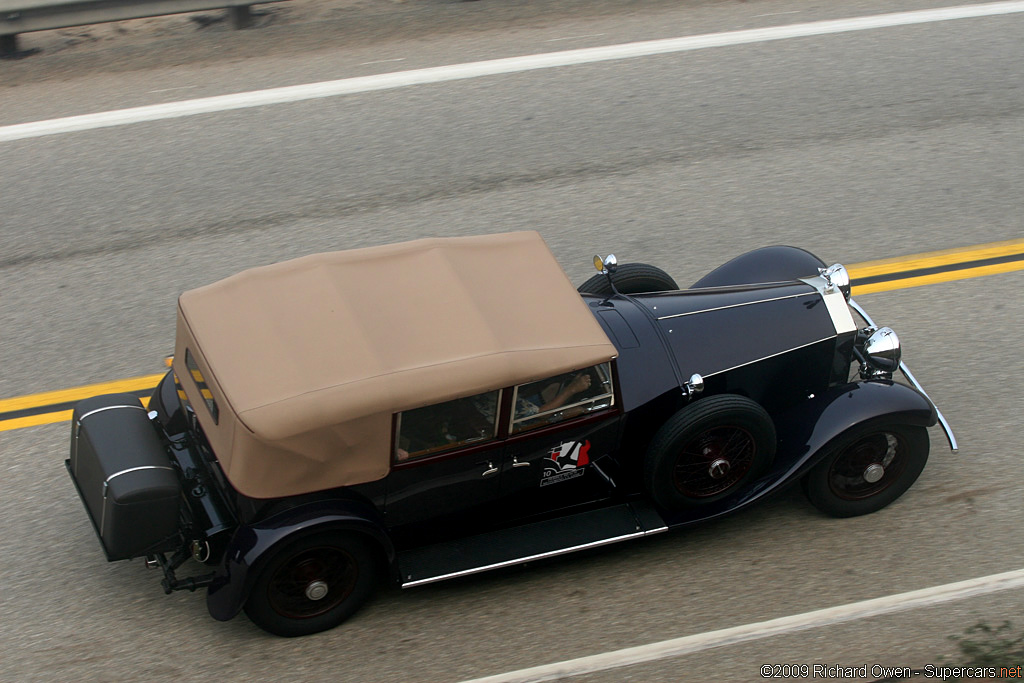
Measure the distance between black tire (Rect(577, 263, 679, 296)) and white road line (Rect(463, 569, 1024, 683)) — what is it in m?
2.31

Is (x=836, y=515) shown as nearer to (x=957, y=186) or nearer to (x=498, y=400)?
(x=498, y=400)

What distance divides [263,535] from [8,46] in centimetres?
845

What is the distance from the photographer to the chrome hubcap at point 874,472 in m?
6.16

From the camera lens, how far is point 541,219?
8.91 meters

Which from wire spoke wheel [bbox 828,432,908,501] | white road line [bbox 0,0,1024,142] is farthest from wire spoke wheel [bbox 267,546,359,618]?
white road line [bbox 0,0,1024,142]

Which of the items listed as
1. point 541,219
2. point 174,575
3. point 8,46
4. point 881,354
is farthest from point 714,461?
point 8,46

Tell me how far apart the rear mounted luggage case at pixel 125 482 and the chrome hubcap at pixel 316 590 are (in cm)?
73

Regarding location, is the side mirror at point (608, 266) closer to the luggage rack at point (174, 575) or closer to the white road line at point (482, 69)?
the luggage rack at point (174, 575)

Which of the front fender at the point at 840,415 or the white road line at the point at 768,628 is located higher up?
the front fender at the point at 840,415

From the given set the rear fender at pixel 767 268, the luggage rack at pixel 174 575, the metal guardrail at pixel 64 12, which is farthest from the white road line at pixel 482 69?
the luggage rack at pixel 174 575

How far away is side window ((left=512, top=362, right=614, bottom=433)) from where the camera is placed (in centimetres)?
549

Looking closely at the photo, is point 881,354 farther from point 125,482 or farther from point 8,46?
point 8,46

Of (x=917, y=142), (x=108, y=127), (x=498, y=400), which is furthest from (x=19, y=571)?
(x=917, y=142)

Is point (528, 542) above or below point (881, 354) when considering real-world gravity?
below
